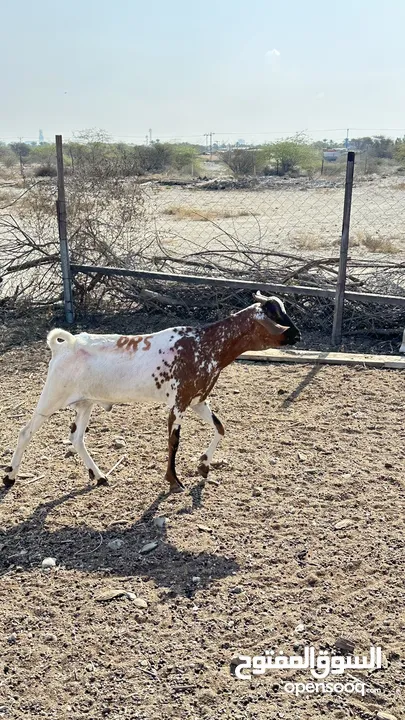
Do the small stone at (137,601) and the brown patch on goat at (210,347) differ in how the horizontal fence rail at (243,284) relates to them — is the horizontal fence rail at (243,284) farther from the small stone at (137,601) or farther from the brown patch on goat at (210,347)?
the small stone at (137,601)

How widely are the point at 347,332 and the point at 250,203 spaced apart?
19.5 meters

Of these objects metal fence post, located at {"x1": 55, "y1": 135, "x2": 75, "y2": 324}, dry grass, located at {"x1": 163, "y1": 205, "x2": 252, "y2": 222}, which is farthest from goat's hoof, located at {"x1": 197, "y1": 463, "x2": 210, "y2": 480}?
dry grass, located at {"x1": 163, "y1": 205, "x2": 252, "y2": 222}

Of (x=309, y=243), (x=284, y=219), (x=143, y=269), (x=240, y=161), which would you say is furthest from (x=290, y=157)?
(x=143, y=269)

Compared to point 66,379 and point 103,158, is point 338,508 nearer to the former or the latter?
point 66,379

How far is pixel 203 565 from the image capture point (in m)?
3.67

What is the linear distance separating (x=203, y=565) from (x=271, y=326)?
64.4 inches

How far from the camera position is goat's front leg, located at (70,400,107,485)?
14.8 ft

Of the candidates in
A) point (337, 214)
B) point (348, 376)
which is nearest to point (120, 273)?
point (348, 376)

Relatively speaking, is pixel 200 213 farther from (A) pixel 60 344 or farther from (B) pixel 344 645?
(B) pixel 344 645

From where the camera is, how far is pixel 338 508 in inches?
165

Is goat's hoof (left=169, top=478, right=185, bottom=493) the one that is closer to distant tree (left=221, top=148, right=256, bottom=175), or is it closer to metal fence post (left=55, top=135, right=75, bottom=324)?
metal fence post (left=55, top=135, right=75, bottom=324)

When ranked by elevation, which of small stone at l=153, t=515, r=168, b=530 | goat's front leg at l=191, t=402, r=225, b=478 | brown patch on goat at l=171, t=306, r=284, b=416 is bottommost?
small stone at l=153, t=515, r=168, b=530

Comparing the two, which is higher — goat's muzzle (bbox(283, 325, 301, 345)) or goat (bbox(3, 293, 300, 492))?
goat's muzzle (bbox(283, 325, 301, 345))

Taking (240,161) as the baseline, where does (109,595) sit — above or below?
below
